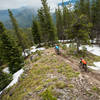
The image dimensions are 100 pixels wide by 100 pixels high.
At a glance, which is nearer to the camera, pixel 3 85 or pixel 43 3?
pixel 3 85

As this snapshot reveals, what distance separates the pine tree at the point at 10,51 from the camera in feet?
55.3

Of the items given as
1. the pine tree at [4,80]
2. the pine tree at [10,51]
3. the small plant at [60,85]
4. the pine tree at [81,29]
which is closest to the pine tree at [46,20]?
the pine tree at [81,29]

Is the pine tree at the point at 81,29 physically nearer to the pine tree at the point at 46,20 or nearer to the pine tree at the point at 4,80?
the pine tree at the point at 46,20

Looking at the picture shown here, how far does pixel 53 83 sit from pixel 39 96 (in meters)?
1.52

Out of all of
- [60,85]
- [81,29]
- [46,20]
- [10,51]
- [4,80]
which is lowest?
[4,80]

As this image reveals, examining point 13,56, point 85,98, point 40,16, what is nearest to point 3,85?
point 13,56

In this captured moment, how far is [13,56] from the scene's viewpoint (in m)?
17.8

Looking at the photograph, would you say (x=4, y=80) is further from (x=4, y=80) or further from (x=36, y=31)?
(x=36, y=31)

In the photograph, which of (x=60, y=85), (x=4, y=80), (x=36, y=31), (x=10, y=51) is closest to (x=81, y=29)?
(x=60, y=85)

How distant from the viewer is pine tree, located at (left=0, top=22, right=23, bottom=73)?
16859 mm

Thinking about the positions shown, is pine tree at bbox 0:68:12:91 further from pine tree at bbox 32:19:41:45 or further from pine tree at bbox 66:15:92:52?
pine tree at bbox 32:19:41:45

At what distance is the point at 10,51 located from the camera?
17391 millimetres

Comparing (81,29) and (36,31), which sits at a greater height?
(36,31)

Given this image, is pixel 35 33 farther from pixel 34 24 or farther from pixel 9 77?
pixel 9 77
